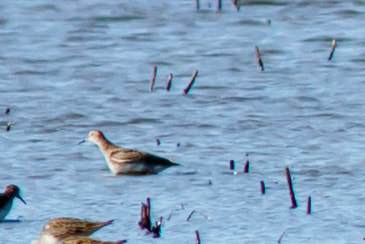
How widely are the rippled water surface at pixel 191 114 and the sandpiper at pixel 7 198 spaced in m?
0.10

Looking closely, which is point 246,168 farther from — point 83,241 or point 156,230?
point 83,241

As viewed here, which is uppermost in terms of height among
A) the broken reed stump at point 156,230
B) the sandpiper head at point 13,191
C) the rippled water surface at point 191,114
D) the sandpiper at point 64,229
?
the sandpiper at point 64,229

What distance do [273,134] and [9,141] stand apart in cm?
206

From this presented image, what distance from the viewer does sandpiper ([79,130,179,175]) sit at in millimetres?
9852

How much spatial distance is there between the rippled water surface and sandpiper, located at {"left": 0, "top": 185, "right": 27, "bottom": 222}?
0.33ft

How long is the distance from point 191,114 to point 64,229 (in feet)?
14.0

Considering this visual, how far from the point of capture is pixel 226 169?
9844 mm

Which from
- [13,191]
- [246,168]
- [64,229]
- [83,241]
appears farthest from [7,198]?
[246,168]

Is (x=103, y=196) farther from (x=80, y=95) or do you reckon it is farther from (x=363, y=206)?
(x=80, y=95)

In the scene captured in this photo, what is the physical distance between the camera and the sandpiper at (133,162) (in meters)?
9.85

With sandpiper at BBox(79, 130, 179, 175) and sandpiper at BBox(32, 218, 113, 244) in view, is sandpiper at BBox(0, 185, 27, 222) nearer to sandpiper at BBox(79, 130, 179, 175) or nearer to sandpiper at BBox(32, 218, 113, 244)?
sandpiper at BBox(32, 218, 113, 244)

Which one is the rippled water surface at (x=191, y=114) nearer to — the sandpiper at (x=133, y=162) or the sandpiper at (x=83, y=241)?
the sandpiper at (x=133, y=162)

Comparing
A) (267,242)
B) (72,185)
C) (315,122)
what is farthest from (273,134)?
(267,242)

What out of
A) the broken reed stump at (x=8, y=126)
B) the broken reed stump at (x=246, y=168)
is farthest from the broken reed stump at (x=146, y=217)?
the broken reed stump at (x=8, y=126)
